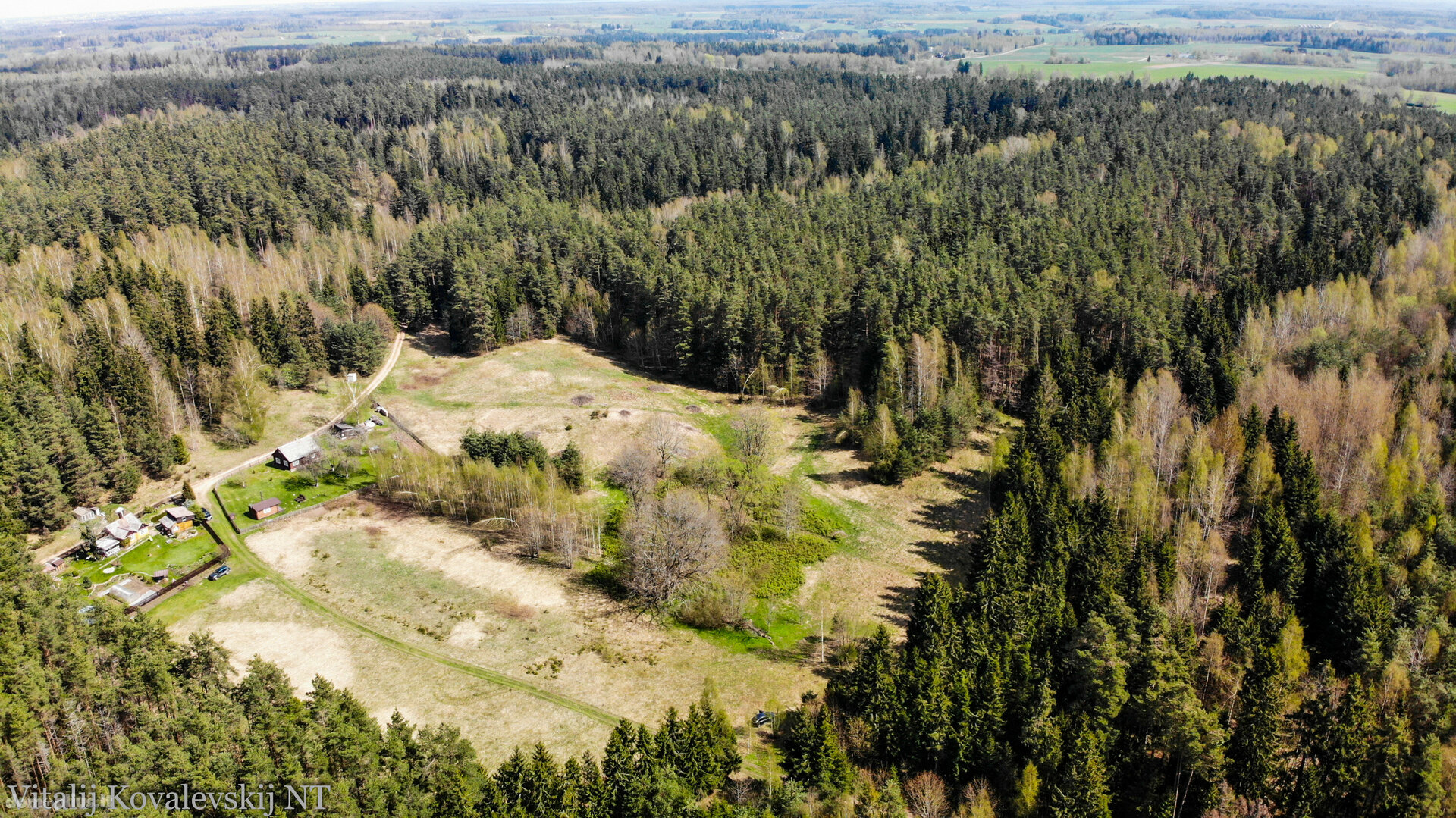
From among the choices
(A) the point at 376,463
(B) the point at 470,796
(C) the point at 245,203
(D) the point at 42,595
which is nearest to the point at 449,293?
(A) the point at 376,463

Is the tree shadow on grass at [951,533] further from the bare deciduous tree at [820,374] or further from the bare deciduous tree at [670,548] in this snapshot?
the bare deciduous tree at [820,374]

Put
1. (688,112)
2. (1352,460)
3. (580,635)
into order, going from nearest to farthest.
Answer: (580,635) < (1352,460) < (688,112)

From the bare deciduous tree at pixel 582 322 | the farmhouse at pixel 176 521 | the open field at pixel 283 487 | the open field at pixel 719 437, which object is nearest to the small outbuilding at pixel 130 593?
the farmhouse at pixel 176 521

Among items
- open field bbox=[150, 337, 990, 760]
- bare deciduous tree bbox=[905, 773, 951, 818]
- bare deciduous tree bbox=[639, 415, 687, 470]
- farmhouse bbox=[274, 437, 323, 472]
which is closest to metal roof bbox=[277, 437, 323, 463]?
farmhouse bbox=[274, 437, 323, 472]

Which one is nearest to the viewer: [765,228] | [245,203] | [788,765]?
[788,765]

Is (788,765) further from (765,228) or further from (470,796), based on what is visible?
(765,228)

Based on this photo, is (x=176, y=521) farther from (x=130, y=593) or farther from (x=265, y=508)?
(x=130, y=593)
